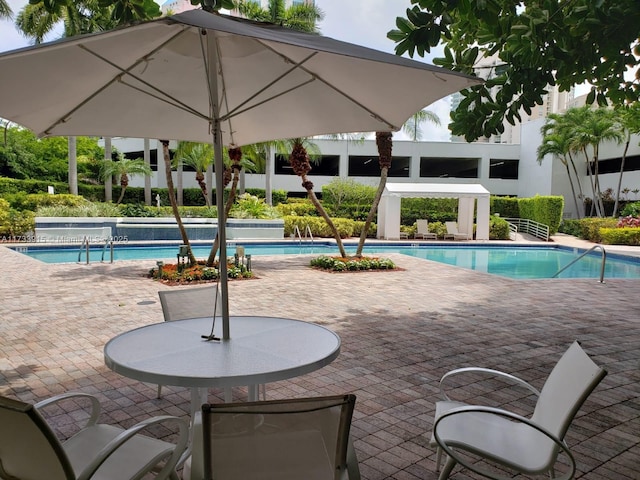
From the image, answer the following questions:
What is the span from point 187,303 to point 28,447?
218 centimetres

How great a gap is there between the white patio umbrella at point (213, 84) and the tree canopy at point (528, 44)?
0.72 m

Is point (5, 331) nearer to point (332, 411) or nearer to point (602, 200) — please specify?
point (332, 411)

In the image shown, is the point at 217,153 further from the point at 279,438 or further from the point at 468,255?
the point at 468,255

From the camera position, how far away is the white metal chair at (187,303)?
3.87m

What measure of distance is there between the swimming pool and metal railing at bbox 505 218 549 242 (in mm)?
3310

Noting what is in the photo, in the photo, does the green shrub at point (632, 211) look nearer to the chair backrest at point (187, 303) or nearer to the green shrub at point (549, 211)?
the green shrub at point (549, 211)

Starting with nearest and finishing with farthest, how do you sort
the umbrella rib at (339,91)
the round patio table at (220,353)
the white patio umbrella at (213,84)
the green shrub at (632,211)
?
the round patio table at (220,353) → the white patio umbrella at (213,84) → the umbrella rib at (339,91) → the green shrub at (632,211)

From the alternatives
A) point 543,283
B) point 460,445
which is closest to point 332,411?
point 460,445

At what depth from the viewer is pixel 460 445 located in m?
2.34

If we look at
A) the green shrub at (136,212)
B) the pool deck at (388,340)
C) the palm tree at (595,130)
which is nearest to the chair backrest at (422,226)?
the palm tree at (595,130)

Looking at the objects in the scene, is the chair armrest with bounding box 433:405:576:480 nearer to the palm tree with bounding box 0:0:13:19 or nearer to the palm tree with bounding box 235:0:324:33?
the palm tree with bounding box 235:0:324:33

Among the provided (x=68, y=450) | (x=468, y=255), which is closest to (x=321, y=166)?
(x=468, y=255)

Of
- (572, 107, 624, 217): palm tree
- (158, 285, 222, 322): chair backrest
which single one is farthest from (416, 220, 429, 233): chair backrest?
(158, 285, 222, 322): chair backrest

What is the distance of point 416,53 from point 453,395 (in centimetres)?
270
